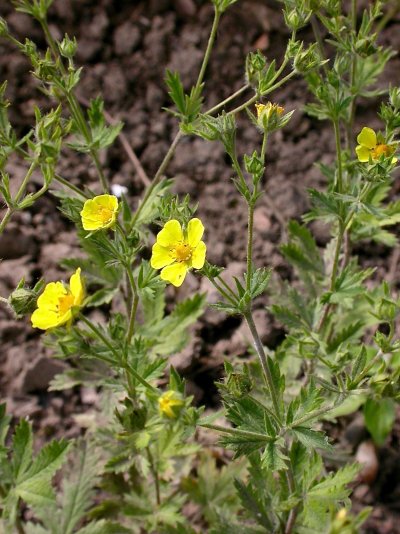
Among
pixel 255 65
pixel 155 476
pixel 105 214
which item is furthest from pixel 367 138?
pixel 155 476

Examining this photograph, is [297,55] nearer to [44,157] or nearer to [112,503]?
[44,157]

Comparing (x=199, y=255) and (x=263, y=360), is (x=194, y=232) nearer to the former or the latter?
(x=199, y=255)

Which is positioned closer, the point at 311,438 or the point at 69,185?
the point at 311,438

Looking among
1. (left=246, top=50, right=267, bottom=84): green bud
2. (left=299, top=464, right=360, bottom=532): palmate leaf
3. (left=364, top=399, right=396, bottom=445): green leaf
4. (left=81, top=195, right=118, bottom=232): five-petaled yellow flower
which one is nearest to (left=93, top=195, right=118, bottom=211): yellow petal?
(left=81, top=195, right=118, bottom=232): five-petaled yellow flower

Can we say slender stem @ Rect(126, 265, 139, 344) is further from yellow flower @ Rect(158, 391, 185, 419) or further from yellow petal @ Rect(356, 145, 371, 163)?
yellow petal @ Rect(356, 145, 371, 163)

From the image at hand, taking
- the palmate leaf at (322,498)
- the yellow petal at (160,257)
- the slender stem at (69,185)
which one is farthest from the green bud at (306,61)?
the palmate leaf at (322,498)

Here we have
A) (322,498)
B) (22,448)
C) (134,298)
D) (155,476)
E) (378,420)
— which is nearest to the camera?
(134,298)

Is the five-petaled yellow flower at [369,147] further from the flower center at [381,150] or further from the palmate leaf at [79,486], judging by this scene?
the palmate leaf at [79,486]
